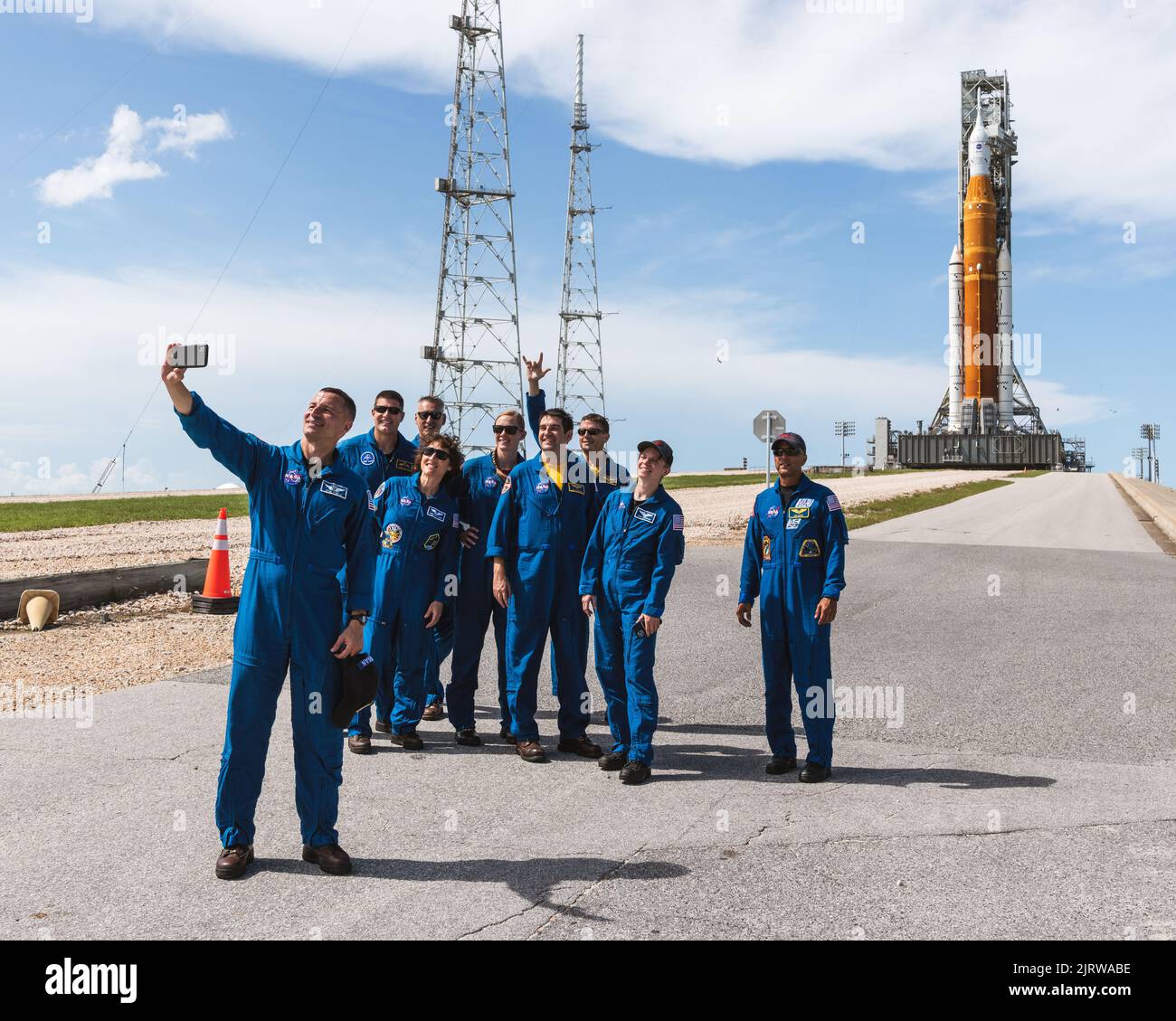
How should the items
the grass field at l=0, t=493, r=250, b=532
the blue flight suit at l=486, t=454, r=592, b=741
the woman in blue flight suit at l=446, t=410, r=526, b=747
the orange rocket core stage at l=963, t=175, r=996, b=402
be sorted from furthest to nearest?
the orange rocket core stage at l=963, t=175, r=996, b=402 → the grass field at l=0, t=493, r=250, b=532 → the woman in blue flight suit at l=446, t=410, r=526, b=747 → the blue flight suit at l=486, t=454, r=592, b=741

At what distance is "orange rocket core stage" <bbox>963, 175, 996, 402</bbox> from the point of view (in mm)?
73000

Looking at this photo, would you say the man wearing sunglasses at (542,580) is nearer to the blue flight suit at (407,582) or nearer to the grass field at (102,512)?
the blue flight suit at (407,582)

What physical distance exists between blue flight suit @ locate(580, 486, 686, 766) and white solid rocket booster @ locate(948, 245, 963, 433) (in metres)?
77.4

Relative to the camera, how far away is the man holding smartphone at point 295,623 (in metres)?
4.32

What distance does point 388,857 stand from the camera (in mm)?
4426

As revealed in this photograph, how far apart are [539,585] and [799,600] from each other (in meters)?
1.60

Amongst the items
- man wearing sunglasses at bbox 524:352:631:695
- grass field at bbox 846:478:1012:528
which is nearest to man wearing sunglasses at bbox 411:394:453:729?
man wearing sunglasses at bbox 524:352:631:695

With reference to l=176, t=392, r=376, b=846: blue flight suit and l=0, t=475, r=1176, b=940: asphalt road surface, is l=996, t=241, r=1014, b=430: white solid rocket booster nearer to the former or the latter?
l=0, t=475, r=1176, b=940: asphalt road surface

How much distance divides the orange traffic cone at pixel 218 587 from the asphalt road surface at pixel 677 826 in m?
3.34

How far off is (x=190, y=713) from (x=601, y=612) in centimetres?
312

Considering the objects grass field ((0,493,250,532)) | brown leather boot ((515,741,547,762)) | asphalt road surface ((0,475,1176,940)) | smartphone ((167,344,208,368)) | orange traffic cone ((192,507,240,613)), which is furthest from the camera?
grass field ((0,493,250,532))
